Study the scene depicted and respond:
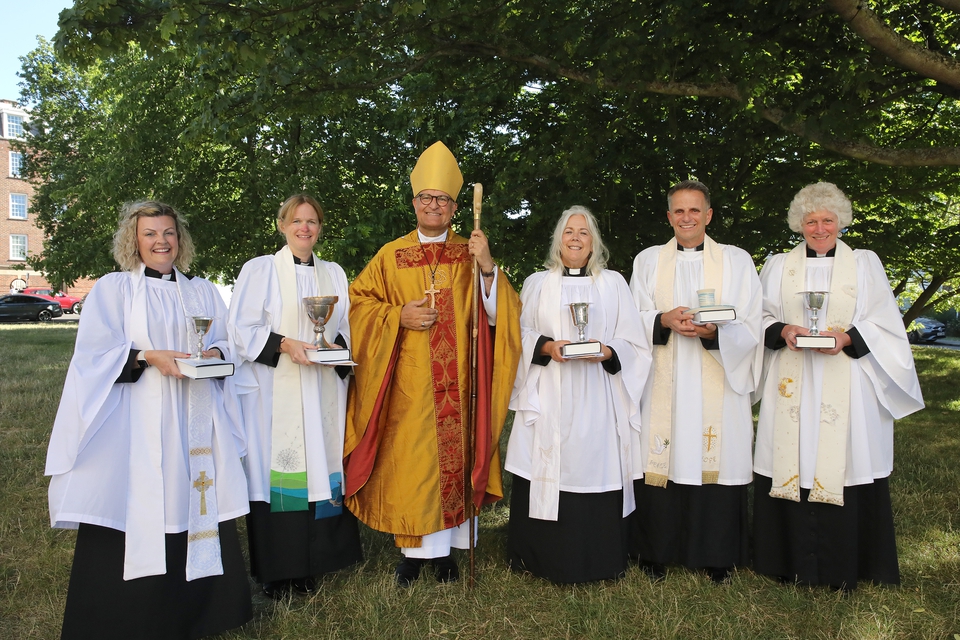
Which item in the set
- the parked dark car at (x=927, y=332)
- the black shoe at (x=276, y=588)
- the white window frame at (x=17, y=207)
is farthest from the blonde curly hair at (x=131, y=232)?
the white window frame at (x=17, y=207)

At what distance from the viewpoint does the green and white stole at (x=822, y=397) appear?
14.2 ft

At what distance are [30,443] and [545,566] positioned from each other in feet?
20.2

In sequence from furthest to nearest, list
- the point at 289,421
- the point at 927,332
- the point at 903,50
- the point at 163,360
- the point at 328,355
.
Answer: the point at 927,332 → the point at 903,50 → the point at 289,421 → the point at 328,355 → the point at 163,360

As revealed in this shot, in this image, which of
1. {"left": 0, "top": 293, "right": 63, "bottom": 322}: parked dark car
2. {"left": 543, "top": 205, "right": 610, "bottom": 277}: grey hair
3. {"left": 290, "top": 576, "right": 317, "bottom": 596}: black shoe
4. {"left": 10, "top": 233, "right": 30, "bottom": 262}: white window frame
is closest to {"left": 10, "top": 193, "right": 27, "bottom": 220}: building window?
{"left": 10, "top": 233, "right": 30, "bottom": 262}: white window frame

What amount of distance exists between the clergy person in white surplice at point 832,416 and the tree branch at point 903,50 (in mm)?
1487

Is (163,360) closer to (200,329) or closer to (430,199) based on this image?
(200,329)

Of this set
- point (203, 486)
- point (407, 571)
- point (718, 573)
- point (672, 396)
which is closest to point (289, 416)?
point (203, 486)

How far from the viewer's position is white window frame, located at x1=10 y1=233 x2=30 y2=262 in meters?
41.6

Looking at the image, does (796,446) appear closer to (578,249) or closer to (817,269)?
(817,269)

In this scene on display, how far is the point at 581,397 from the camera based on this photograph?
4.51 metres

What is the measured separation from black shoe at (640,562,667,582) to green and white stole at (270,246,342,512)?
6.98ft

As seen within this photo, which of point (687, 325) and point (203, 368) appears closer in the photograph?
point (203, 368)

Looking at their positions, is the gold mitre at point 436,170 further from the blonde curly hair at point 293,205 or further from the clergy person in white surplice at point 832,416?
the clergy person in white surplice at point 832,416

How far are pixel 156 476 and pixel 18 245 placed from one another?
1802 inches
